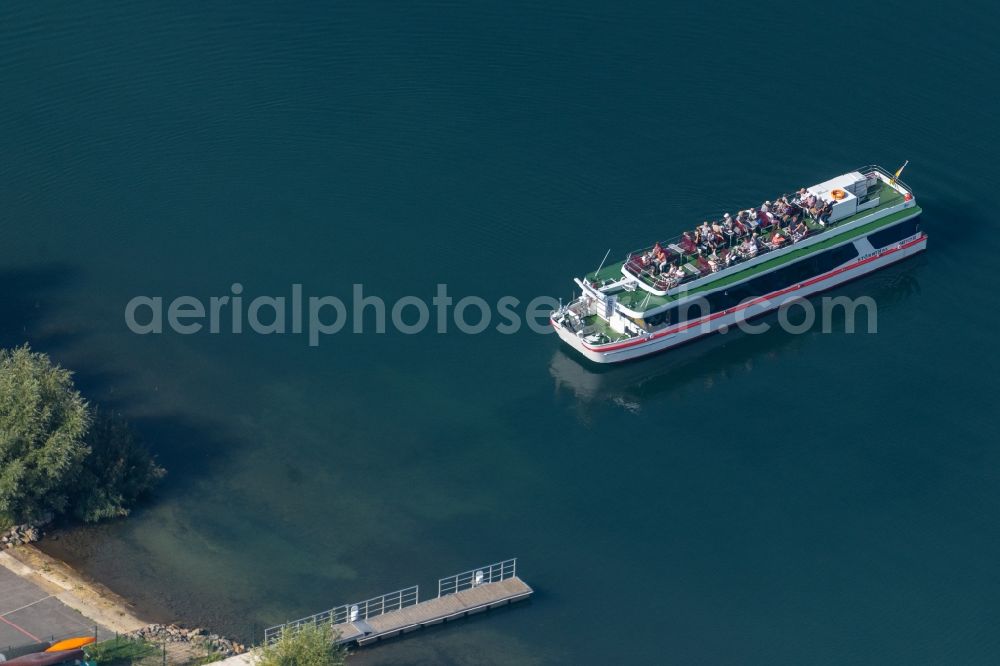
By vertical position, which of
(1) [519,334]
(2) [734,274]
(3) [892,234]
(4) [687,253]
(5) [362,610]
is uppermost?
(3) [892,234]

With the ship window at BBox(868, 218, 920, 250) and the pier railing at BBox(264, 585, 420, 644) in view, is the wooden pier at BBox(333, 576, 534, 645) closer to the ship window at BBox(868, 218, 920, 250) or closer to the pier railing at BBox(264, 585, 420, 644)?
the pier railing at BBox(264, 585, 420, 644)

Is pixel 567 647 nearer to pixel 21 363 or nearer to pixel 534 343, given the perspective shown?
pixel 534 343

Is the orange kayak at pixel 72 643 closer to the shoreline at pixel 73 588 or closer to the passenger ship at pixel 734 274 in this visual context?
the shoreline at pixel 73 588

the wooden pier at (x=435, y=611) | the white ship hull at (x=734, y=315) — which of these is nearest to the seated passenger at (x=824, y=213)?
the white ship hull at (x=734, y=315)

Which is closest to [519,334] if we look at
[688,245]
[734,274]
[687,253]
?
[687,253]

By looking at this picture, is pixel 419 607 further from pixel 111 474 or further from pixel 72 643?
pixel 111 474

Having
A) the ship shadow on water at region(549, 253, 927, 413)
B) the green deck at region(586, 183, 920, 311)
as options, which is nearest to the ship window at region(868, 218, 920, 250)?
the green deck at region(586, 183, 920, 311)
